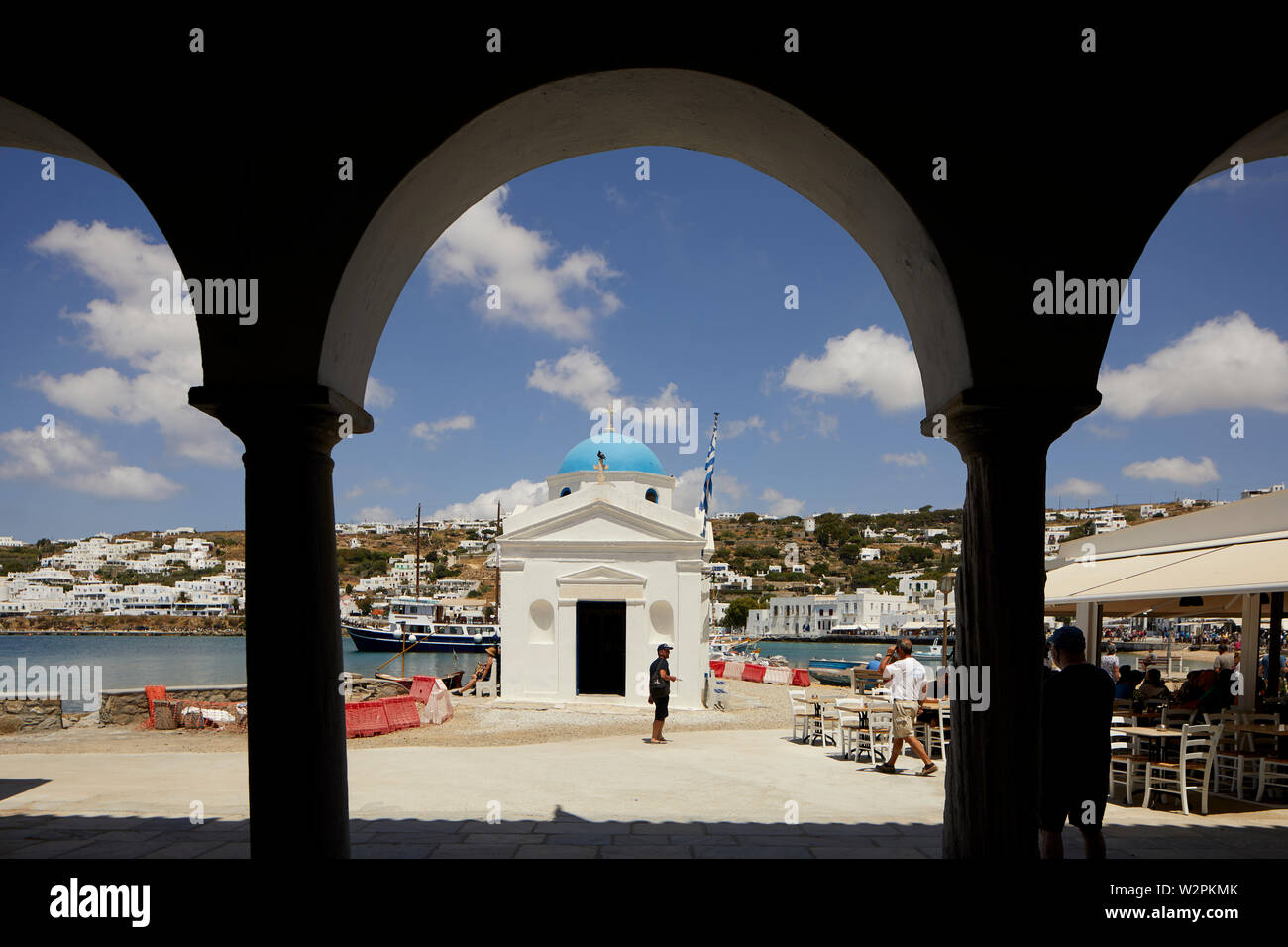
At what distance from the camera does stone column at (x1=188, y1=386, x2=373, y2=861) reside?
4.31 meters

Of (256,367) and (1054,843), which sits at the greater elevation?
(256,367)

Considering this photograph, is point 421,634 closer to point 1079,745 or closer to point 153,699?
point 153,699

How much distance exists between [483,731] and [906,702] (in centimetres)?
979

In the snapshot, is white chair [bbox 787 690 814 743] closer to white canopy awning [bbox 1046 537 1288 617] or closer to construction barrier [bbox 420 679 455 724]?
white canopy awning [bbox 1046 537 1288 617]

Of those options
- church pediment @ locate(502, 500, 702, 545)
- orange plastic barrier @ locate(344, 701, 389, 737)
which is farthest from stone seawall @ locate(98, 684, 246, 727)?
church pediment @ locate(502, 500, 702, 545)

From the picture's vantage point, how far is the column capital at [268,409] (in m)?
4.36

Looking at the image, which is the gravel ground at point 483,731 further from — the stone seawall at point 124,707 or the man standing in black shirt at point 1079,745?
the man standing in black shirt at point 1079,745

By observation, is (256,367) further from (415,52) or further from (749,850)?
(749,850)

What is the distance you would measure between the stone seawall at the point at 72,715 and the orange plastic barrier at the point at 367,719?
361 centimetres

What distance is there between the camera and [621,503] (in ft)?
81.9

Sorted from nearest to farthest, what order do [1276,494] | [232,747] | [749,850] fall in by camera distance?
[749,850] < [1276,494] < [232,747]

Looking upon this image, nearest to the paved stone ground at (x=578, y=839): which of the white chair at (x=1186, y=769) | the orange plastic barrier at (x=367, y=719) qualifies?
the white chair at (x=1186, y=769)
